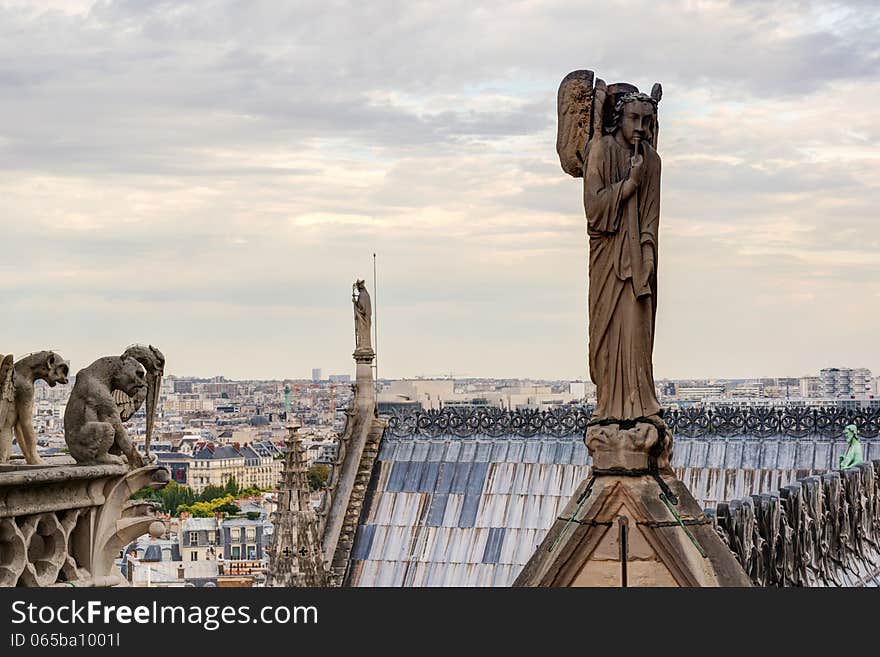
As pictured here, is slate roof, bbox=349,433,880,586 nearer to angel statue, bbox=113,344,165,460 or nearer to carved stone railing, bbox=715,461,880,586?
carved stone railing, bbox=715,461,880,586

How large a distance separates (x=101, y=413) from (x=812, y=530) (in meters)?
10.5

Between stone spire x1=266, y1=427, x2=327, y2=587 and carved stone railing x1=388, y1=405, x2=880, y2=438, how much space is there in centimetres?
488

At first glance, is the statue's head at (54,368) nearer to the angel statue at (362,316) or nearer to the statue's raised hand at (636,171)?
the statue's raised hand at (636,171)

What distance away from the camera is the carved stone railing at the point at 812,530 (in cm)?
1432

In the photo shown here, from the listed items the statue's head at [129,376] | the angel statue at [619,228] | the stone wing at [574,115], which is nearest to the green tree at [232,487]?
the statue's head at [129,376]

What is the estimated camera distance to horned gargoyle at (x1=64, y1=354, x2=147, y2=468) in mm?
9102

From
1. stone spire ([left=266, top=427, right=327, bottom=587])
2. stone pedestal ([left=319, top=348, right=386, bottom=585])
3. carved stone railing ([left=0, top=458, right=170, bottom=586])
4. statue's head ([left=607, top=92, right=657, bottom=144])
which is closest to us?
carved stone railing ([left=0, top=458, right=170, bottom=586])

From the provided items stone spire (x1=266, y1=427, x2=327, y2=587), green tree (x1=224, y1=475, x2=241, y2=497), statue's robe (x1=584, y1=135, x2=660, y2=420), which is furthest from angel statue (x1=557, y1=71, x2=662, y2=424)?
green tree (x1=224, y1=475, x2=241, y2=497)

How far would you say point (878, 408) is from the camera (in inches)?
1177

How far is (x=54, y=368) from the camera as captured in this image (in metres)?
9.48

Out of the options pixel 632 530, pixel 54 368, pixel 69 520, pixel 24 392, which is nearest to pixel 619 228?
pixel 632 530

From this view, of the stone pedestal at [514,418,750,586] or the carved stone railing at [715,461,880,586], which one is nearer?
the stone pedestal at [514,418,750,586]

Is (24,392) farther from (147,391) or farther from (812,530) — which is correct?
(812,530)

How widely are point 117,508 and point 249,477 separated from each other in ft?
482
